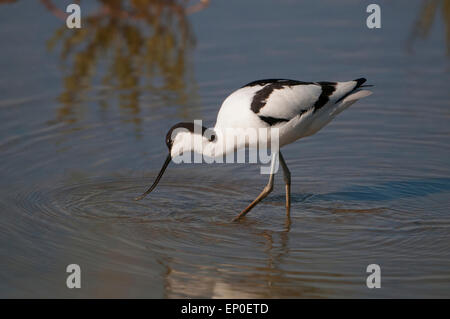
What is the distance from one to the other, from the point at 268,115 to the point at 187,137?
64 cm

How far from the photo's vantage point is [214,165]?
656cm

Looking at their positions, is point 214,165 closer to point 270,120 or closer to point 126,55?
point 270,120

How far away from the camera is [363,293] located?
14.5 ft

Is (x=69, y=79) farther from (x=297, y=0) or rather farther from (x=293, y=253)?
(x=293, y=253)

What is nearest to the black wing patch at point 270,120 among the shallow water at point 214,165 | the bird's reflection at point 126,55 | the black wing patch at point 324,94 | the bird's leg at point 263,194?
the bird's leg at point 263,194

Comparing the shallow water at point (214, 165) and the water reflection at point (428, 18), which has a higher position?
the water reflection at point (428, 18)

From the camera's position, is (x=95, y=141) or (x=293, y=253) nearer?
(x=293, y=253)

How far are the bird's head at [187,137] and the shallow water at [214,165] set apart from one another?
1.29ft

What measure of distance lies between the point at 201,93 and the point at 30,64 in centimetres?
207

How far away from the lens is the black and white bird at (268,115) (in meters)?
5.59

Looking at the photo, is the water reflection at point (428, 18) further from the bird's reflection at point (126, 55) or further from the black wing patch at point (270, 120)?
the black wing patch at point (270, 120)

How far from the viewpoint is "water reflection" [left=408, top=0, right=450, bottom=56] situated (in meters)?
9.07

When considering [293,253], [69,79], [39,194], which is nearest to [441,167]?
A: [293,253]

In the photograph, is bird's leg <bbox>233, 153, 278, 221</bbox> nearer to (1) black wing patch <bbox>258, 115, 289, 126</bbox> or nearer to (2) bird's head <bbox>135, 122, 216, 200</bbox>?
(1) black wing patch <bbox>258, 115, 289, 126</bbox>
